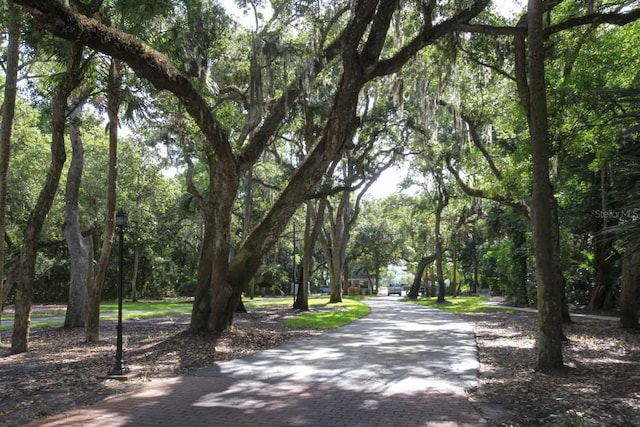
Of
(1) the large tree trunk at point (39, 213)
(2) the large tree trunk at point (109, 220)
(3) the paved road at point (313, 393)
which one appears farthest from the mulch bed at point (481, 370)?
(1) the large tree trunk at point (39, 213)

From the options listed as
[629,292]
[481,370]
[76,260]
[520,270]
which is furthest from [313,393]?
[520,270]

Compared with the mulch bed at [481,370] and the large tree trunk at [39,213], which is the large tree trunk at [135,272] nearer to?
the mulch bed at [481,370]

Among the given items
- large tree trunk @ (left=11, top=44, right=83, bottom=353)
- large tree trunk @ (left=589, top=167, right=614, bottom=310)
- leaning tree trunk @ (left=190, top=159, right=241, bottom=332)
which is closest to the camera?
large tree trunk @ (left=11, top=44, right=83, bottom=353)

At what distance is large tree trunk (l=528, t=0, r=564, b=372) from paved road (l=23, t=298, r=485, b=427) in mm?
1402

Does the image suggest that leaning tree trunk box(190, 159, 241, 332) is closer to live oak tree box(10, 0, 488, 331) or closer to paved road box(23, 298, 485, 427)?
live oak tree box(10, 0, 488, 331)

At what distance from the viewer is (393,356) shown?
36.5 ft

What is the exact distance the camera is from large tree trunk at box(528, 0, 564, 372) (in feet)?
29.4

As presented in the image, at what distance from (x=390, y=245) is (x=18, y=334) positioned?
47.4 m

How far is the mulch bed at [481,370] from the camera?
6551 millimetres

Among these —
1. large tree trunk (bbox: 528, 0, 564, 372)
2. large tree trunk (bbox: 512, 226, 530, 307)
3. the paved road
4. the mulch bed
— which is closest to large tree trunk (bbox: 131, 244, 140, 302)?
the mulch bed

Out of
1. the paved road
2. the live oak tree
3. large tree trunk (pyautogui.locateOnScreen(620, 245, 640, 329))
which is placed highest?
the live oak tree

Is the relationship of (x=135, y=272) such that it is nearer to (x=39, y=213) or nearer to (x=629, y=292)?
(x=39, y=213)

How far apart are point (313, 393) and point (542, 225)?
16.1 ft

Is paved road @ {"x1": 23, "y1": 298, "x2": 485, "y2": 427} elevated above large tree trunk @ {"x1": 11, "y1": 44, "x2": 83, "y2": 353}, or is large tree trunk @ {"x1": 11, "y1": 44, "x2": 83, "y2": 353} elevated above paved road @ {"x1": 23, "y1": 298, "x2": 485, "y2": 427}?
large tree trunk @ {"x1": 11, "y1": 44, "x2": 83, "y2": 353}
